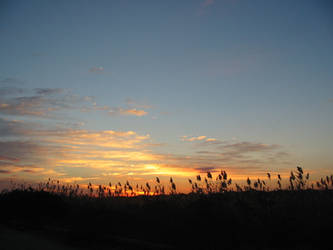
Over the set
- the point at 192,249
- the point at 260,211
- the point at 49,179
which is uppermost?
the point at 49,179

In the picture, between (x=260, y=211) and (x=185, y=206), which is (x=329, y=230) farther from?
(x=185, y=206)

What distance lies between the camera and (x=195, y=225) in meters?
9.26

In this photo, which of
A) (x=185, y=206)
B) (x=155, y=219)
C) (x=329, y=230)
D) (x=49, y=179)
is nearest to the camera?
(x=329, y=230)

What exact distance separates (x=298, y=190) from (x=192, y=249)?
5.33 m

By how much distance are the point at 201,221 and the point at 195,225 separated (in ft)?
0.80

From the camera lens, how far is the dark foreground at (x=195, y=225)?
25.8 feet

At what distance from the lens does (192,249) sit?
7.71 meters

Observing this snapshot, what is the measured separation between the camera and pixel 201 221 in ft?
30.7

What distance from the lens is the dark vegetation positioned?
25.9ft

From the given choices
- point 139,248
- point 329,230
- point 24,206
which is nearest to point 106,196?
point 24,206

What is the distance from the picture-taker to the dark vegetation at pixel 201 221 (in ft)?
25.9

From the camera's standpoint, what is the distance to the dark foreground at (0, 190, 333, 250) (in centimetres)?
787

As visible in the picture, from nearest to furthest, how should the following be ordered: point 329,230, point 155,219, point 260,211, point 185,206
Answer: point 329,230 < point 260,211 < point 155,219 < point 185,206

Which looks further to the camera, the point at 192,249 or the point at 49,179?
the point at 49,179
